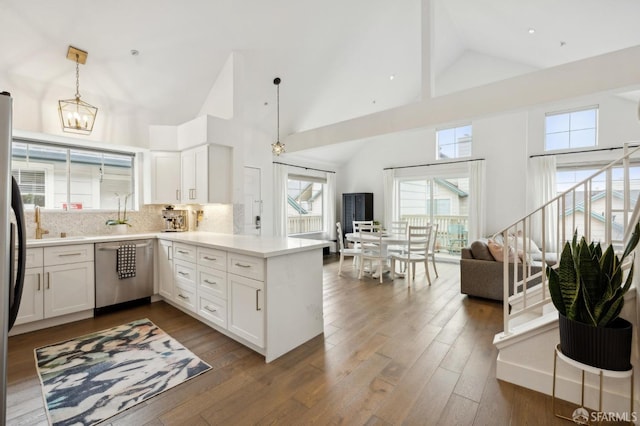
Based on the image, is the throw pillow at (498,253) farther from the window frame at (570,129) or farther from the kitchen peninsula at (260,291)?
the window frame at (570,129)

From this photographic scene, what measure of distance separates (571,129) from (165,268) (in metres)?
7.39

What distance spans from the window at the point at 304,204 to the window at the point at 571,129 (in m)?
5.15

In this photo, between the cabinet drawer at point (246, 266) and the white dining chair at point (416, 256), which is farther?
the white dining chair at point (416, 256)

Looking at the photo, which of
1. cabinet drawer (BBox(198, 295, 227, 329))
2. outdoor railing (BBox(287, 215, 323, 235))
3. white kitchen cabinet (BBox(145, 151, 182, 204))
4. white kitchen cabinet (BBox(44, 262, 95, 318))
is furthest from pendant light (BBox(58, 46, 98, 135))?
outdoor railing (BBox(287, 215, 323, 235))

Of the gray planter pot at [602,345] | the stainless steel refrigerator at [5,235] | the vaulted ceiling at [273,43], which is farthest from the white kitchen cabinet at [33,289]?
the gray planter pot at [602,345]

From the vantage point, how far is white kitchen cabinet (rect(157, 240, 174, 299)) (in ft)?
11.6

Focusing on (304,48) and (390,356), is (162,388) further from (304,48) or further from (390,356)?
(304,48)

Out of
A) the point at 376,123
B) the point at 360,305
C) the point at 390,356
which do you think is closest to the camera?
the point at 390,356

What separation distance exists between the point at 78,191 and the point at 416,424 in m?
4.74

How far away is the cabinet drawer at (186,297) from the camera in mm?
3129

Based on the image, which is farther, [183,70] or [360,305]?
[183,70]

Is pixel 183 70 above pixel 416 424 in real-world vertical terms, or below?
above

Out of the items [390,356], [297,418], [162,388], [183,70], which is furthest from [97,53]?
[390,356]

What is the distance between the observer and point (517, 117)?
5.91 meters
